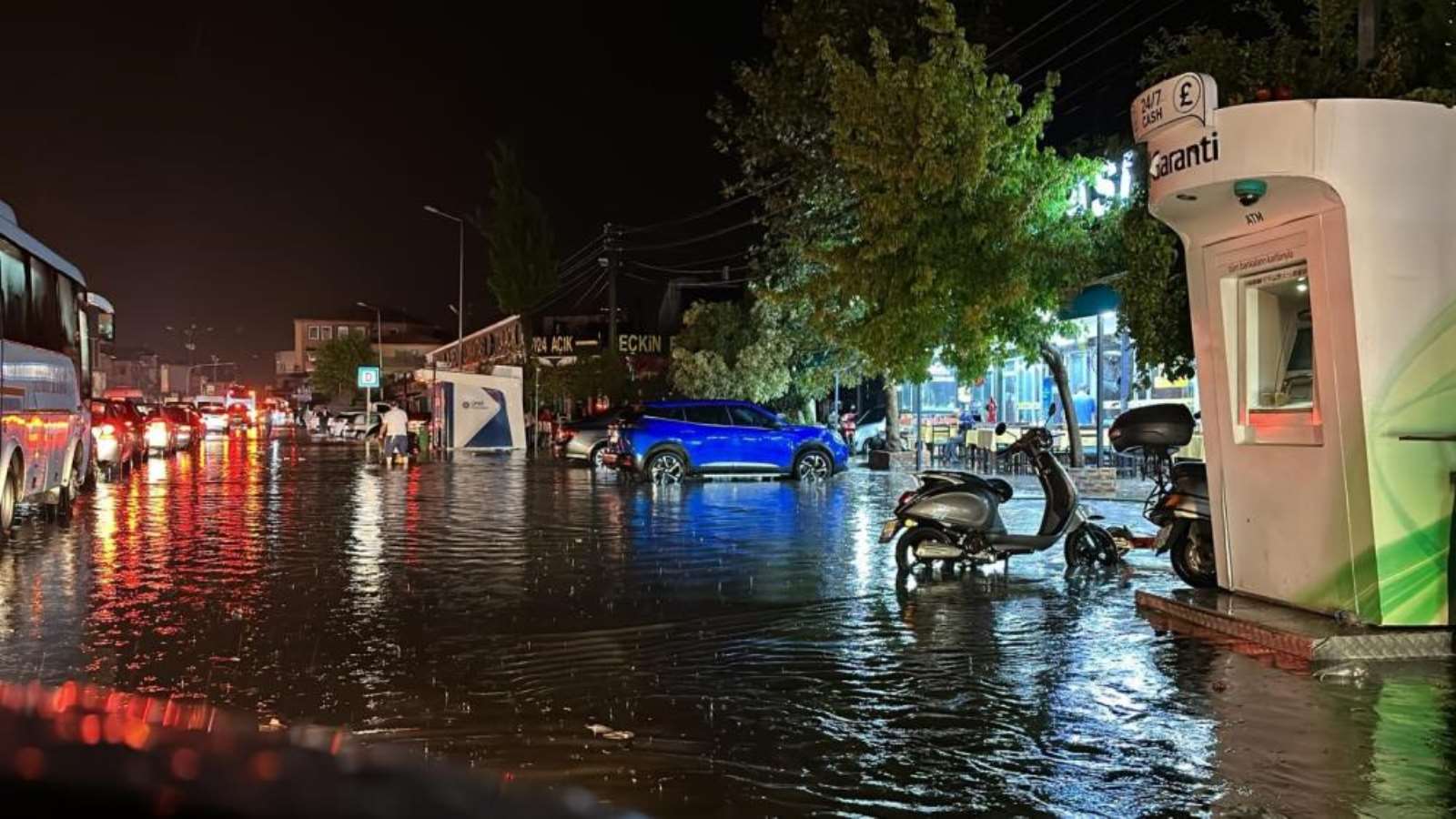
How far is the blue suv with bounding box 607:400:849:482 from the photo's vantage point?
23359mm

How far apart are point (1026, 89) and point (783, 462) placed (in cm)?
846

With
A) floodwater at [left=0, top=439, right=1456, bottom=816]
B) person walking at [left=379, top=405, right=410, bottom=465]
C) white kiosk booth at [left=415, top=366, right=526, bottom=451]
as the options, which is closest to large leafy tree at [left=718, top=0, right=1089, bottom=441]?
floodwater at [left=0, top=439, right=1456, bottom=816]

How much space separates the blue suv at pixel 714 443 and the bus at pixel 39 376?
31.4 feet

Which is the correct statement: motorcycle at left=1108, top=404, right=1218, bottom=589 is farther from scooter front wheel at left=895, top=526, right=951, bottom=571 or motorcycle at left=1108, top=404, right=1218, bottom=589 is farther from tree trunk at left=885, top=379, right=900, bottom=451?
tree trunk at left=885, top=379, right=900, bottom=451

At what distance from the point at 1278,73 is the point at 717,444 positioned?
15.0 metres

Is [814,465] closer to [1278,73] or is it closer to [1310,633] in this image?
[1278,73]

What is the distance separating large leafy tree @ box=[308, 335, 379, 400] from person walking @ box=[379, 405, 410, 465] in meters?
65.7

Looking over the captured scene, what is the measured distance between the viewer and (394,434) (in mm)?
29578

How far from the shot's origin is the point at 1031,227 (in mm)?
17375

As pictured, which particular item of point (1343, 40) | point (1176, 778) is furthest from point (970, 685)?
point (1343, 40)

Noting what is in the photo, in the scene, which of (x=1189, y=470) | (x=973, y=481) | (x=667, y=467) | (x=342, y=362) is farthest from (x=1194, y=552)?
(x=342, y=362)

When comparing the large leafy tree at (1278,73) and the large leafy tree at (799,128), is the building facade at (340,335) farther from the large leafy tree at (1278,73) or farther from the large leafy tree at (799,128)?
the large leafy tree at (1278,73)

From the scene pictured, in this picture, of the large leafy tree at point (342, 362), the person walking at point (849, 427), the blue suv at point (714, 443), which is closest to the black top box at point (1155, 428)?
the blue suv at point (714, 443)

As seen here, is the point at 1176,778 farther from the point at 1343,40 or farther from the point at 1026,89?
the point at 1026,89
